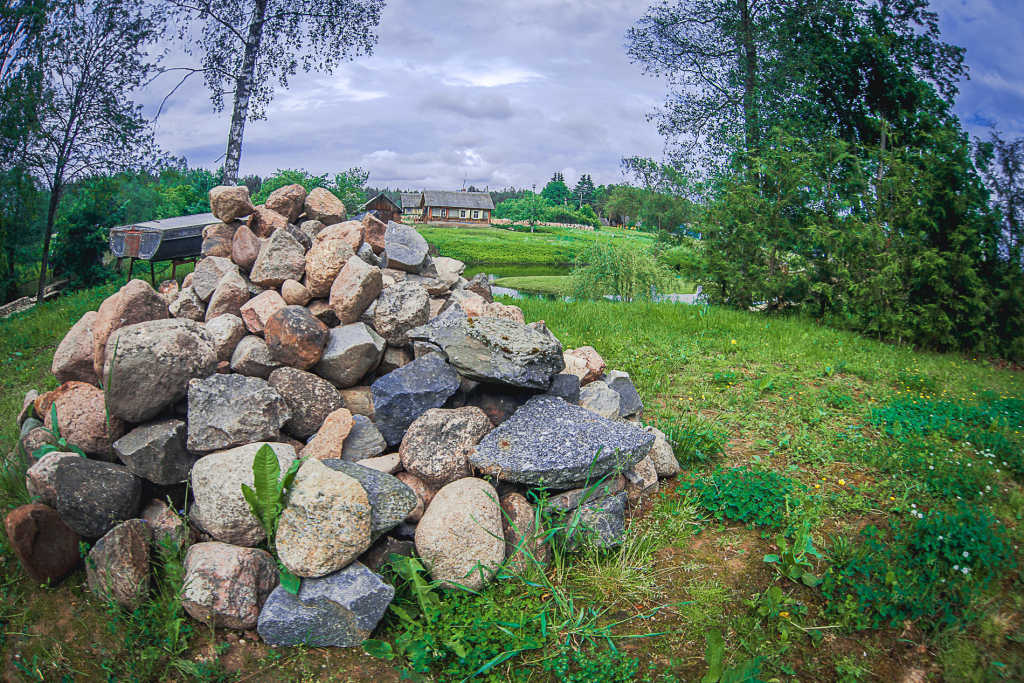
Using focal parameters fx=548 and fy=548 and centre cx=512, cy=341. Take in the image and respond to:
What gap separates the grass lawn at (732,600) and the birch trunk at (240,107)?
977 cm

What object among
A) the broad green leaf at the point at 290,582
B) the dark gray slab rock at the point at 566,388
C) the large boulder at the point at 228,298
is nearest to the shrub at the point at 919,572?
the dark gray slab rock at the point at 566,388

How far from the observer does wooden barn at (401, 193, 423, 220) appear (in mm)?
49625

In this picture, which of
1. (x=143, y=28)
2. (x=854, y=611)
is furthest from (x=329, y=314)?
(x=143, y=28)

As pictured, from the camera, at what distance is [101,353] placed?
4047 millimetres

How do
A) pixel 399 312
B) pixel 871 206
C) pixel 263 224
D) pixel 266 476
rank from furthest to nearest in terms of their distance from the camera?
pixel 871 206, pixel 263 224, pixel 399 312, pixel 266 476

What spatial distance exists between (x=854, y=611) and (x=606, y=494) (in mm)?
1468

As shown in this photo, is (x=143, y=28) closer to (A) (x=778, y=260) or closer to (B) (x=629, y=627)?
(A) (x=778, y=260)

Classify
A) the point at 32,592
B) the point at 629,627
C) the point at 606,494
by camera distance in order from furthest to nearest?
the point at 606,494, the point at 32,592, the point at 629,627

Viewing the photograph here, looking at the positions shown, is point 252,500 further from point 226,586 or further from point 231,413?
point 231,413

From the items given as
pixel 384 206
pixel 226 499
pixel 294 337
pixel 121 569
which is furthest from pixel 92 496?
pixel 384 206

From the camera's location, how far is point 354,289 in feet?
14.1

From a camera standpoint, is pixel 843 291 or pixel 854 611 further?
pixel 843 291

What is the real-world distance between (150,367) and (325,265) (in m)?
1.49

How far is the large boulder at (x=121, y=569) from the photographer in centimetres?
307
